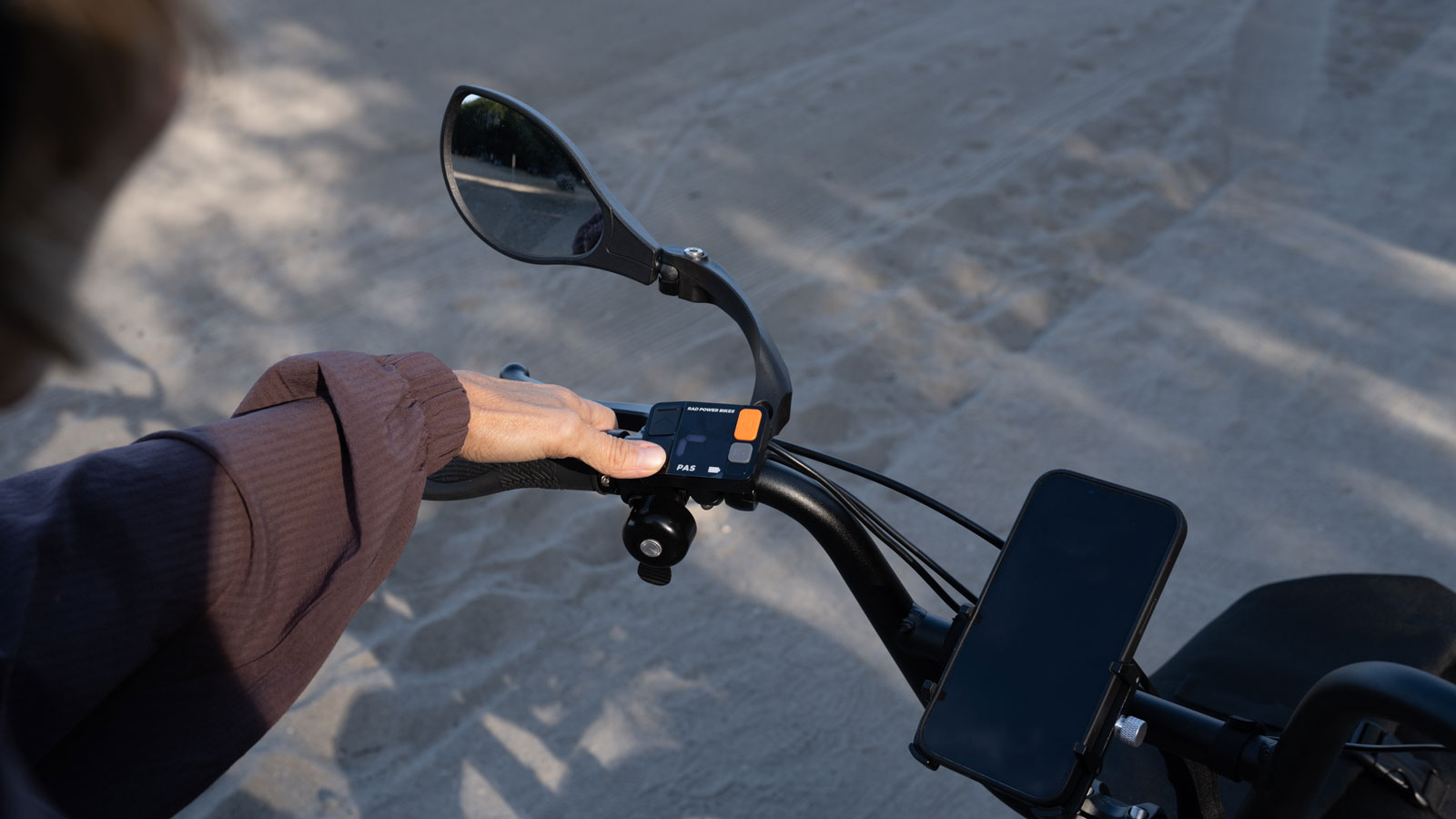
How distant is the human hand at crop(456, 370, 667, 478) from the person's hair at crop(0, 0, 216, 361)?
2.01ft

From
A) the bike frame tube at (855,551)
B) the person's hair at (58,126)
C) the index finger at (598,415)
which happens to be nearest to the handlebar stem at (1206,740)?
the bike frame tube at (855,551)

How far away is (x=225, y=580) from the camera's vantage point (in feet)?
2.95

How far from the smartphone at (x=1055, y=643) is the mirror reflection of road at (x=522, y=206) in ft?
2.36

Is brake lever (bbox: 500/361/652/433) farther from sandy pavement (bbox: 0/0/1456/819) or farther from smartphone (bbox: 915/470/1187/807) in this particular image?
sandy pavement (bbox: 0/0/1456/819)

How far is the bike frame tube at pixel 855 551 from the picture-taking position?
4.10 feet

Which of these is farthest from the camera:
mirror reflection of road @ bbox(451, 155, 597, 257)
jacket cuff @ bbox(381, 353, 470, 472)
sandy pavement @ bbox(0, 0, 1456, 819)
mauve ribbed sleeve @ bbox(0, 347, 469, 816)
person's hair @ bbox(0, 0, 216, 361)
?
sandy pavement @ bbox(0, 0, 1456, 819)

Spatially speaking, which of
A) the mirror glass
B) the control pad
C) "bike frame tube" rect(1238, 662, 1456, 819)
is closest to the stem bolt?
"bike frame tube" rect(1238, 662, 1456, 819)

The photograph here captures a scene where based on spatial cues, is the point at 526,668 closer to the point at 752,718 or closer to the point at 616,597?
the point at 616,597

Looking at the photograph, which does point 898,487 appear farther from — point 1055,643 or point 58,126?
point 58,126

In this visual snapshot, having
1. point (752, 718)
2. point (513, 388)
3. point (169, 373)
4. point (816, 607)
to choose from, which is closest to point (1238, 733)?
point (513, 388)

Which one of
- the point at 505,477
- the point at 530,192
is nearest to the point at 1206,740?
the point at 505,477

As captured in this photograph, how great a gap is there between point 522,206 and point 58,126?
0.89 metres

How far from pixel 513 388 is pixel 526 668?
1.68 m

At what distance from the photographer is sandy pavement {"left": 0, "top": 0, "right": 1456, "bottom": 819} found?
271 centimetres
